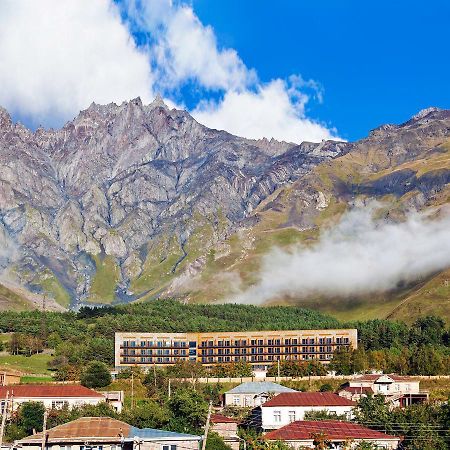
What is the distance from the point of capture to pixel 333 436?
235 ft

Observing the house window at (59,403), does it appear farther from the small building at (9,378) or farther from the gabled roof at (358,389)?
the gabled roof at (358,389)

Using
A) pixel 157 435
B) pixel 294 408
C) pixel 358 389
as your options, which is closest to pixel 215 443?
pixel 157 435

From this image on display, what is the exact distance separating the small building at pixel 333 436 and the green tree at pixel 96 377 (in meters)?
71.9

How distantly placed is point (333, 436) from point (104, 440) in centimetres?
2235

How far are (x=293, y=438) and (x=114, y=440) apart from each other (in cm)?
1991

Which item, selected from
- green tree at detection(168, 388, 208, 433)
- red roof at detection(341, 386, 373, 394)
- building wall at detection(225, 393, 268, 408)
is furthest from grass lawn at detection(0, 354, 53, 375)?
green tree at detection(168, 388, 208, 433)

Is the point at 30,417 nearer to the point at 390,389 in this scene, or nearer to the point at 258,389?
the point at 258,389

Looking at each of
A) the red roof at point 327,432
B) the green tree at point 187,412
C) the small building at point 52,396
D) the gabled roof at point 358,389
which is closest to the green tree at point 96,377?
the small building at point 52,396

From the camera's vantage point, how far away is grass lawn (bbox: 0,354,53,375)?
170 meters

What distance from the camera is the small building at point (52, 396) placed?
10156cm

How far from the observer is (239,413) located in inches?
4459

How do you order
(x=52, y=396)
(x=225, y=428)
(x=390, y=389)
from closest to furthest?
(x=225, y=428) < (x=52, y=396) < (x=390, y=389)

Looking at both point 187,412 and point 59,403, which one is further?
point 59,403

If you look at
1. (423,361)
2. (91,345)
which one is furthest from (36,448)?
(91,345)
